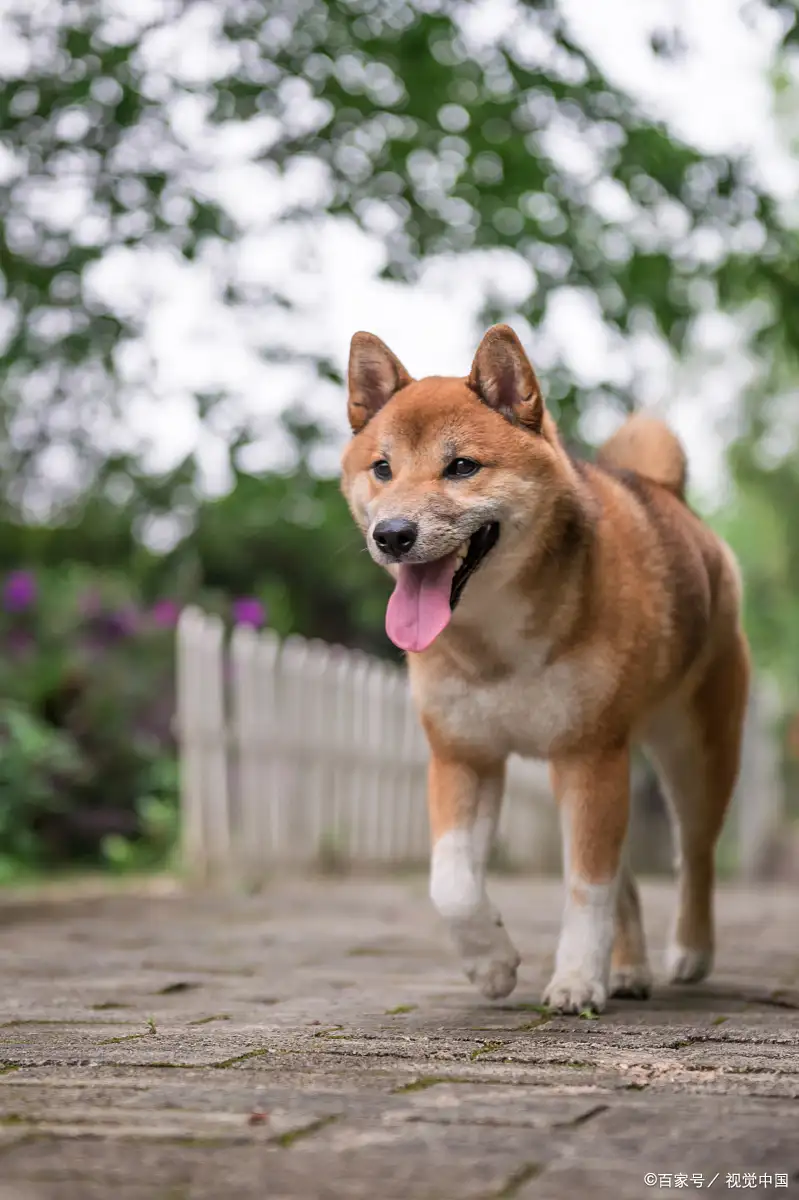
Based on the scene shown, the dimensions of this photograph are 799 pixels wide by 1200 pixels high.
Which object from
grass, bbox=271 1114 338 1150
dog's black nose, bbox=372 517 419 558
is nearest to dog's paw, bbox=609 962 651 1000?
dog's black nose, bbox=372 517 419 558

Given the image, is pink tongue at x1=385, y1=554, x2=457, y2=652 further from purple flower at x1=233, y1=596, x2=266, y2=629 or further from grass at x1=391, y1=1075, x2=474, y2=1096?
purple flower at x1=233, y1=596, x2=266, y2=629

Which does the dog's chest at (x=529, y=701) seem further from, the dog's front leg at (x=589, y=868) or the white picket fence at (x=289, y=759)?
the white picket fence at (x=289, y=759)

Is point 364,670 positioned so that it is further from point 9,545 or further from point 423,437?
point 423,437

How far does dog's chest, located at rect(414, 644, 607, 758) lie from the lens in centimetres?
411

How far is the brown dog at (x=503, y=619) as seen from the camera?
13.0 ft

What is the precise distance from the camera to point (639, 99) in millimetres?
8031

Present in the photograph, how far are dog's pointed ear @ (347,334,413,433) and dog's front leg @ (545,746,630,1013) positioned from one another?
41.8 inches

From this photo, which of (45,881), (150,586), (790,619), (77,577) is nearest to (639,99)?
(150,586)

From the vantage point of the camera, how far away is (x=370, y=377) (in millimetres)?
4434

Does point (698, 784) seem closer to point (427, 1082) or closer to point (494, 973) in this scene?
point (494, 973)

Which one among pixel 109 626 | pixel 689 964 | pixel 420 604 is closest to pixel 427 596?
pixel 420 604

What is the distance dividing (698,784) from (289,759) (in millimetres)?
5762

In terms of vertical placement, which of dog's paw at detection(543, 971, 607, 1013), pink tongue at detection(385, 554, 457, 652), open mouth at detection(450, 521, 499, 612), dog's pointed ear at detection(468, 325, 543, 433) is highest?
dog's pointed ear at detection(468, 325, 543, 433)

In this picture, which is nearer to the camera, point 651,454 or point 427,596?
point 427,596
